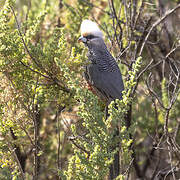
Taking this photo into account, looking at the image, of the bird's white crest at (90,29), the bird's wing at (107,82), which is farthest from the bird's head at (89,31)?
the bird's wing at (107,82)

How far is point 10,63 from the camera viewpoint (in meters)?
2.19

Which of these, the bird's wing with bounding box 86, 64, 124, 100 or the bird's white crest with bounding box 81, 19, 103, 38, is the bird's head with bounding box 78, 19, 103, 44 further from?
the bird's wing with bounding box 86, 64, 124, 100

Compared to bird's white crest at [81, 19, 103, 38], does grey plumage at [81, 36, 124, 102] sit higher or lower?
lower

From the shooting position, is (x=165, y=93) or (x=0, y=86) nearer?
(x=0, y=86)

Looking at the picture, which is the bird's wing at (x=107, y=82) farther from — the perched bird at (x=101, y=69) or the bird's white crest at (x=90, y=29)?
the bird's white crest at (x=90, y=29)

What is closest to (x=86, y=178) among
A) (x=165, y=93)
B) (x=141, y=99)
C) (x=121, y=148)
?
(x=121, y=148)

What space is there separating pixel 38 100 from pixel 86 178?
0.72 m

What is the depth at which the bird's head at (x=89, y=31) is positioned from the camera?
2.90 metres

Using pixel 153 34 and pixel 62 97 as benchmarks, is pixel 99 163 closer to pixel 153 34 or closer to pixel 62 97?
pixel 62 97

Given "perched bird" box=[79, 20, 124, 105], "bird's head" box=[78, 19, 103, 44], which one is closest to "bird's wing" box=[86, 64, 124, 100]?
→ "perched bird" box=[79, 20, 124, 105]

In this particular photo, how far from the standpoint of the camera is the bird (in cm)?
293

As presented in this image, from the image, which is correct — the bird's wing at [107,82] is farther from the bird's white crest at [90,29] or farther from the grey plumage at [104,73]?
the bird's white crest at [90,29]

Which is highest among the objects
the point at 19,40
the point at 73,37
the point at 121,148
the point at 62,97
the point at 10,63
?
the point at 73,37

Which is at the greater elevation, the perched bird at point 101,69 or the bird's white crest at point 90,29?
the bird's white crest at point 90,29
